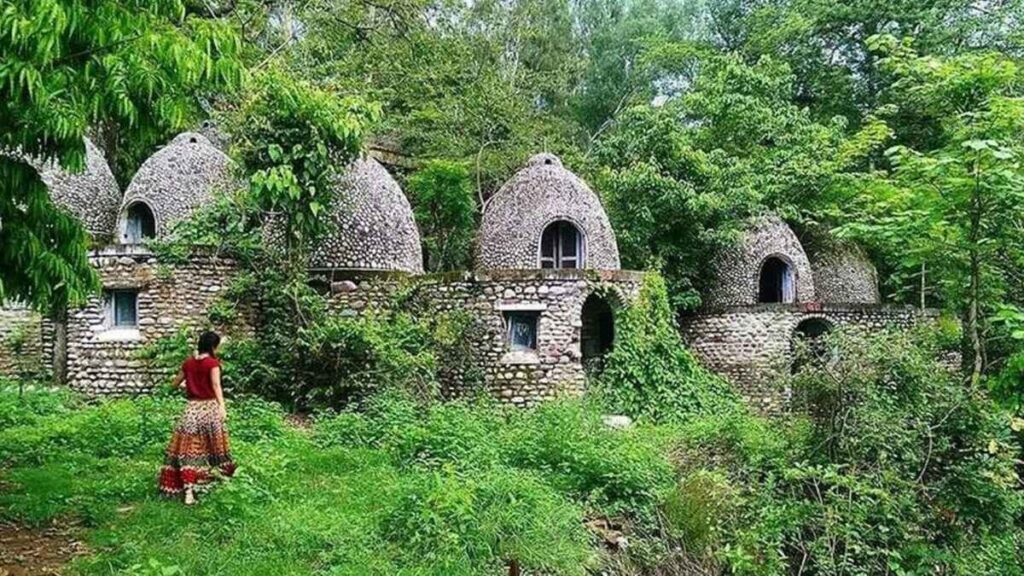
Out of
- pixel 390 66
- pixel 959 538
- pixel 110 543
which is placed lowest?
pixel 959 538

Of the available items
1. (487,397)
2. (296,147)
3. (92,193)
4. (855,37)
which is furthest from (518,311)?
(855,37)

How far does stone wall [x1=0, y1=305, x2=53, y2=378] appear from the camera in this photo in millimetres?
15016

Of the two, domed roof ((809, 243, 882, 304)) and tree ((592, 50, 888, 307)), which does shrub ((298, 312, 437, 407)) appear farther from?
domed roof ((809, 243, 882, 304))

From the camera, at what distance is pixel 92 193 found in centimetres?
1714

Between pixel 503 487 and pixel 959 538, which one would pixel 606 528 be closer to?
pixel 503 487

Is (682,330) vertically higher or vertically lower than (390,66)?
lower

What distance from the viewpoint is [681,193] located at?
17656 mm

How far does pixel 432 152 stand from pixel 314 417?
12522 mm

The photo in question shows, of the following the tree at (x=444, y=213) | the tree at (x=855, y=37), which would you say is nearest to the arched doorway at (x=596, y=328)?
the tree at (x=444, y=213)

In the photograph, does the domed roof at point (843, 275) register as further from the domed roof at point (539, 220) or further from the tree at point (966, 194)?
the tree at point (966, 194)

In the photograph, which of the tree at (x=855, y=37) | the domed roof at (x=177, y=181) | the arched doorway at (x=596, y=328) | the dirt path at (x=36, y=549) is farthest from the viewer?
the tree at (x=855, y=37)

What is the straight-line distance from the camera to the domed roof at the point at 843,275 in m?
19.8

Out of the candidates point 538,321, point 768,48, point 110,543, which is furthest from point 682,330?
point 110,543

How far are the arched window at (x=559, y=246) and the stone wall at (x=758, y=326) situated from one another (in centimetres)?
372
